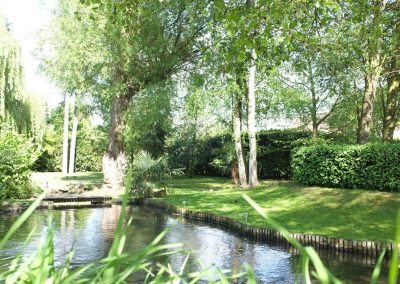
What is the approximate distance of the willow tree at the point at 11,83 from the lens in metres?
21.0

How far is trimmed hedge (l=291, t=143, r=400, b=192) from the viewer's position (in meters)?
13.8

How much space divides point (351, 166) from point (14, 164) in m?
11.2

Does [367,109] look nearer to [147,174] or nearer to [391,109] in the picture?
[391,109]

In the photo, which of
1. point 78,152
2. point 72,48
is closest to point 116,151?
point 72,48

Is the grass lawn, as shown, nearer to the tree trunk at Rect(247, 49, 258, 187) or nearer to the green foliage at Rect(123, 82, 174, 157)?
the tree trunk at Rect(247, 49, 258, 187)

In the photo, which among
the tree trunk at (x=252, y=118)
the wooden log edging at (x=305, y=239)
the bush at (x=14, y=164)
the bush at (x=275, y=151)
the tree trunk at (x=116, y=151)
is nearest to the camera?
the wooden log edging at (x=305, y=239)

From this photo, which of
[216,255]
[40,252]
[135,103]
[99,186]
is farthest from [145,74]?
[40,252]

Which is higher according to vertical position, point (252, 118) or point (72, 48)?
point (72, 48)

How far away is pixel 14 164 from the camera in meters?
15.7

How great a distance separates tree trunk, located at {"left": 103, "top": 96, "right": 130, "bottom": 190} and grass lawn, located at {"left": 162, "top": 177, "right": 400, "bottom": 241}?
4.41m

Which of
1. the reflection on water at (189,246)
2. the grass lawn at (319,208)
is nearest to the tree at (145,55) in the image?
the grass lawn at (319,208)

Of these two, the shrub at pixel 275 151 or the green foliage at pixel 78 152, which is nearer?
the shrub at pixel 275 151

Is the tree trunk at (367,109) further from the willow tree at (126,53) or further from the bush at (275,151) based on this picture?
the bush at (275,151)

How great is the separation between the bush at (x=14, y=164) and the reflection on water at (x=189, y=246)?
2634 mm
